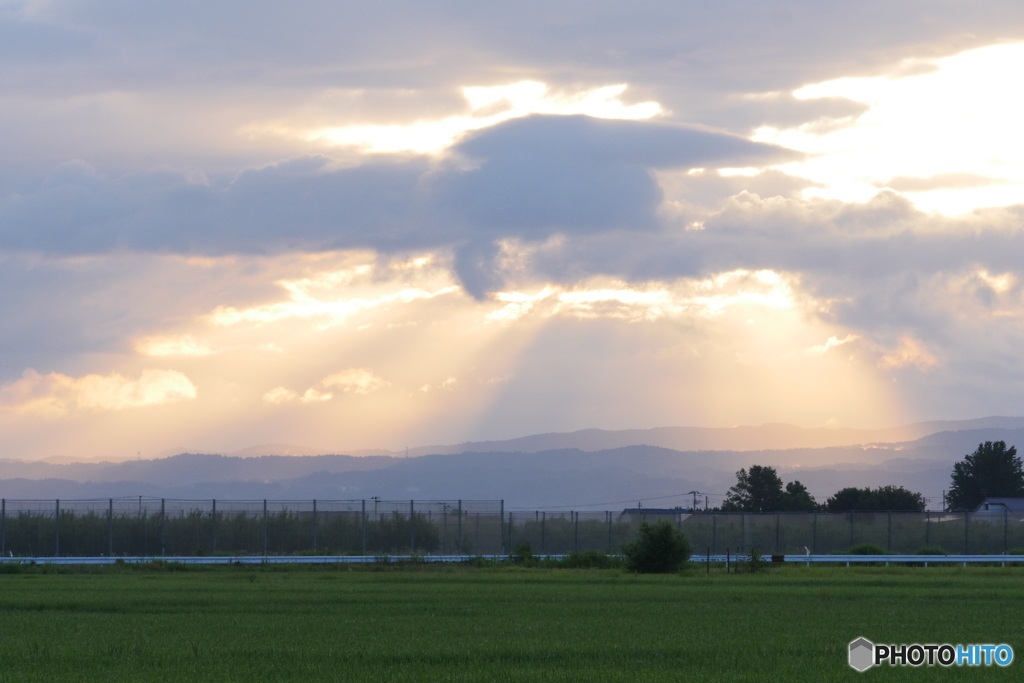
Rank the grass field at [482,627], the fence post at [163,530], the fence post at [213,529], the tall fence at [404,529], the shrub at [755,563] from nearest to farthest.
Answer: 1. the grass field at [482,627]
2. the shrub at [755,563]
3. the fence post at [163,530]
4. the tall fence at [404,529]
5. the fence post at [213,529]

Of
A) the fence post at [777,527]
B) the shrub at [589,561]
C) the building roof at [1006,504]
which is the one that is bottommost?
the building roof at [1006,504]

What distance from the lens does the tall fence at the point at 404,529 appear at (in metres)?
58.2

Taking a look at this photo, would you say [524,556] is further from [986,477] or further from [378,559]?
[986,477]

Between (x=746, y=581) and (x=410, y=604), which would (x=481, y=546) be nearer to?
(x=746, y=581)

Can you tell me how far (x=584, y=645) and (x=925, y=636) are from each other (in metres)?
6.89

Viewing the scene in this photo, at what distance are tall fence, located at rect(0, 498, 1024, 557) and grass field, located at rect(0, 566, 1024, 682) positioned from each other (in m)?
16.0

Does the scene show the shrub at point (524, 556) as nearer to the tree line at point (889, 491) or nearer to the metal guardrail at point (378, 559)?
the metal guardrail at point (378, 559)

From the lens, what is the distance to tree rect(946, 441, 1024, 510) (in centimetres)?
13925

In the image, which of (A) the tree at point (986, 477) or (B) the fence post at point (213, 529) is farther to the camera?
(A) the tree at point (986, 477)

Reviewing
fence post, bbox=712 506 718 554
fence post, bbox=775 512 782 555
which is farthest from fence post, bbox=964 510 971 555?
fence post, bbox=712 506 718 554

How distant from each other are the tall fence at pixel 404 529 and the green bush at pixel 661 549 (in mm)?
9053

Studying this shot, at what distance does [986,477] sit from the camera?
14062 centimetres

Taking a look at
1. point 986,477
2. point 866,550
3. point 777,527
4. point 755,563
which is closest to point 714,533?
point 777,527

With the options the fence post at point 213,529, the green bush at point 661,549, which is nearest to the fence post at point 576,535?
the green bush at point 661,549
